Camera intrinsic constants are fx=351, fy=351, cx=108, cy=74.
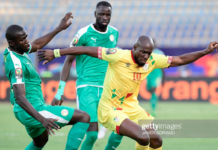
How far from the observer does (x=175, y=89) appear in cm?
1655

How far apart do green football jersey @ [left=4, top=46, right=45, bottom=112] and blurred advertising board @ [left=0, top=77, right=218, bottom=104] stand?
37.1 feet

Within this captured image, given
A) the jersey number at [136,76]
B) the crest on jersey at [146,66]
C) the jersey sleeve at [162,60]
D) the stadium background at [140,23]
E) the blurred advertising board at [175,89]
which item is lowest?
the blurred advertising board at [175,89]

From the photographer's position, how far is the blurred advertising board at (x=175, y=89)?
16.2 m

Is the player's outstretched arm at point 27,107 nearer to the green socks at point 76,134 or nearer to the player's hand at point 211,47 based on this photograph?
the green socks at point 76,134

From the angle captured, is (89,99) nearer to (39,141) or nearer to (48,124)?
(39,141)

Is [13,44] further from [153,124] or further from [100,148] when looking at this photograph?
[100,148]

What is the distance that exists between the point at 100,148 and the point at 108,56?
267 centimetres

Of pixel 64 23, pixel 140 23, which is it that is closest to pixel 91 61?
pixel 64 23

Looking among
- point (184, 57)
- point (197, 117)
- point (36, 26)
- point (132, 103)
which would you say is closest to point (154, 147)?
point (132, 103)

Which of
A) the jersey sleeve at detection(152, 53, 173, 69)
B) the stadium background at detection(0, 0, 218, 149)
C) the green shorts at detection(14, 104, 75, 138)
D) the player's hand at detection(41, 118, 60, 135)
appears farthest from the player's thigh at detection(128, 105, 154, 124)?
the stadium background at detection(0, 0, 218, 149)

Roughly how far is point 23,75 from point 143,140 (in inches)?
70.3

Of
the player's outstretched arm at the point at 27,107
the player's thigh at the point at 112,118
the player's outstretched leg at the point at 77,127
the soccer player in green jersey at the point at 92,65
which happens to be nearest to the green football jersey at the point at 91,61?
the soccer player in green jersey at the point at 92,65

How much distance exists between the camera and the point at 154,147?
5.02m

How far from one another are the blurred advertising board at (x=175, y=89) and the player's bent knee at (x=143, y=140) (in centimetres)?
1166
